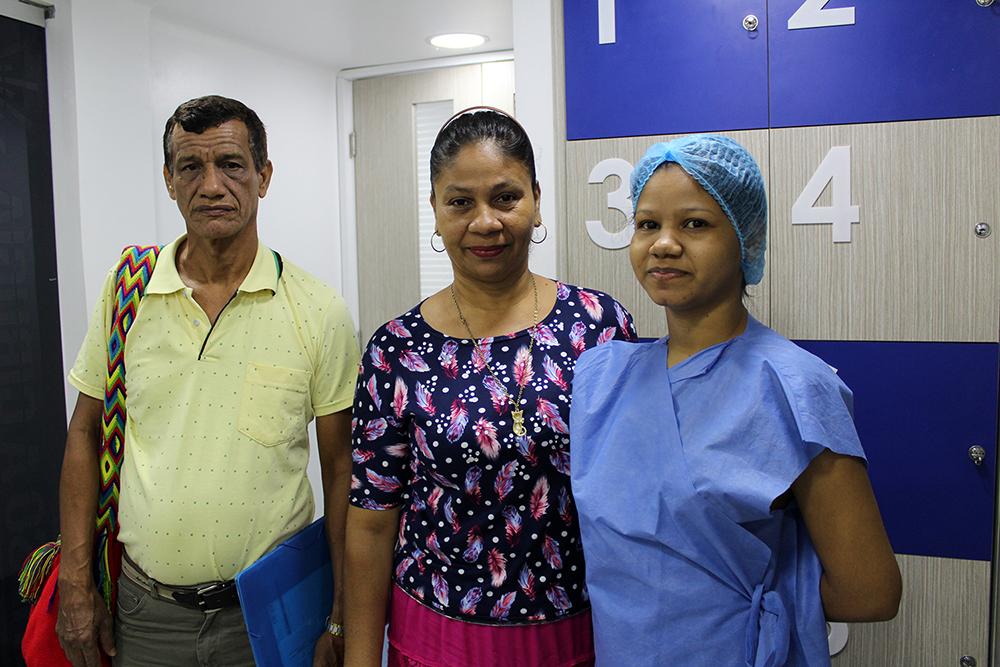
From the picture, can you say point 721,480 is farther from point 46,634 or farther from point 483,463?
point 46,634

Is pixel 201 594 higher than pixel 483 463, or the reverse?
pixel 483 463

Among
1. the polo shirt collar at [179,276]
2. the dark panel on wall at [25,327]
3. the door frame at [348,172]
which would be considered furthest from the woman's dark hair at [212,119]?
the door frame at [348,172]

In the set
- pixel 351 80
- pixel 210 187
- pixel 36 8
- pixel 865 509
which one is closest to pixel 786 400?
pixel 865 509

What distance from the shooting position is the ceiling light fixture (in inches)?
107

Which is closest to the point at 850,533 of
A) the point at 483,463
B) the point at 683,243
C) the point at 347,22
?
the point at 683,243

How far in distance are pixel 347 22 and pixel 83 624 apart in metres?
2.10

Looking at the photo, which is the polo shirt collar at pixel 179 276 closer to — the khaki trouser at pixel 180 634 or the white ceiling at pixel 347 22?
the khaki trouser at pixel 180 634

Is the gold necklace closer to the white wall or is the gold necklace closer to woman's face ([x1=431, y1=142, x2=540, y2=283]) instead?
woman's face ([x1=431, y1=142, x2=540, y2=283])

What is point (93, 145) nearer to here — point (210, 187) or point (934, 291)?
point (210, 187)

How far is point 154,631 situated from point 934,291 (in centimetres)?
191

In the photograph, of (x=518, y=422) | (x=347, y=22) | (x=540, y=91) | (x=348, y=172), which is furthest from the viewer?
(x=348, y=172)

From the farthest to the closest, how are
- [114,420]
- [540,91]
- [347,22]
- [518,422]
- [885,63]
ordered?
[347,22] < [540,91] < [885,63] < [114,420] < [518,422]

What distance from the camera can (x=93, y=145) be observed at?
2.09m

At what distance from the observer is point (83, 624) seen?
1304 millimetres
